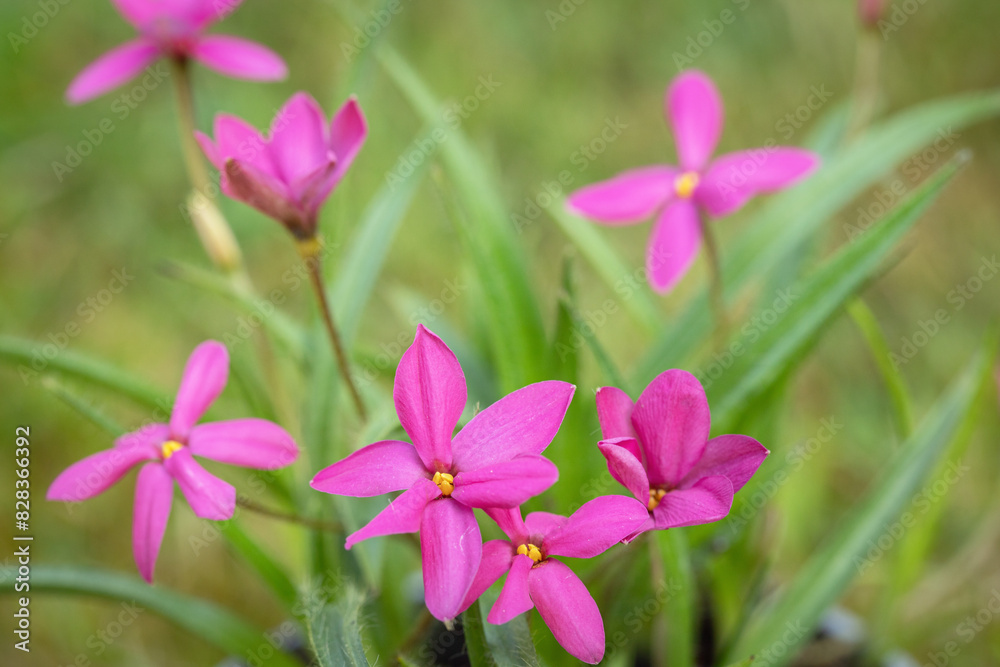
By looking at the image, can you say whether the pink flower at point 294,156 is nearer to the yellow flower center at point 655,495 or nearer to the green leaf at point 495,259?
the green leaf at point 495,259

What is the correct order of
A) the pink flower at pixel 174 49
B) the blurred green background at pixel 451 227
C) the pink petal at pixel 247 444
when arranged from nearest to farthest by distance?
the pink petal at pixel 247 444 < the pink flower at pixel 174 49 < the blurred green background at pixel 451 227

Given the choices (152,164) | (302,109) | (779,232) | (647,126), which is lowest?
(779,232)

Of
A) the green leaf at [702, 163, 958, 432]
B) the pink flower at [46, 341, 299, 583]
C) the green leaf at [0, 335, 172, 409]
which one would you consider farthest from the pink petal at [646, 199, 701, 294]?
the green leaf at [0, 335, 172, 409]

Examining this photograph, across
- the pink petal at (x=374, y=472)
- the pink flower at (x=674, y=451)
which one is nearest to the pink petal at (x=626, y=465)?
the pink flower at (x=674, y=451)

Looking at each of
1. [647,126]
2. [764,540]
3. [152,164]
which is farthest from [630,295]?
[152,164]

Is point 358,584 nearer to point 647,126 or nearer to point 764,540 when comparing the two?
point 764,540

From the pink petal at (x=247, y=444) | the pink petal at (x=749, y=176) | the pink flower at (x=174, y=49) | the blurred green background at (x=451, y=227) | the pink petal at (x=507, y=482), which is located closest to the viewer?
the pink petal at (x=507, y=482)

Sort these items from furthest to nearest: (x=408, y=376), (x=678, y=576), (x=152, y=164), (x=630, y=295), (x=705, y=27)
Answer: (x=705, y=27) < (x=152, y=164) < (x=630, y=295) < (x=678, y=576) < (x=408, y=376)
